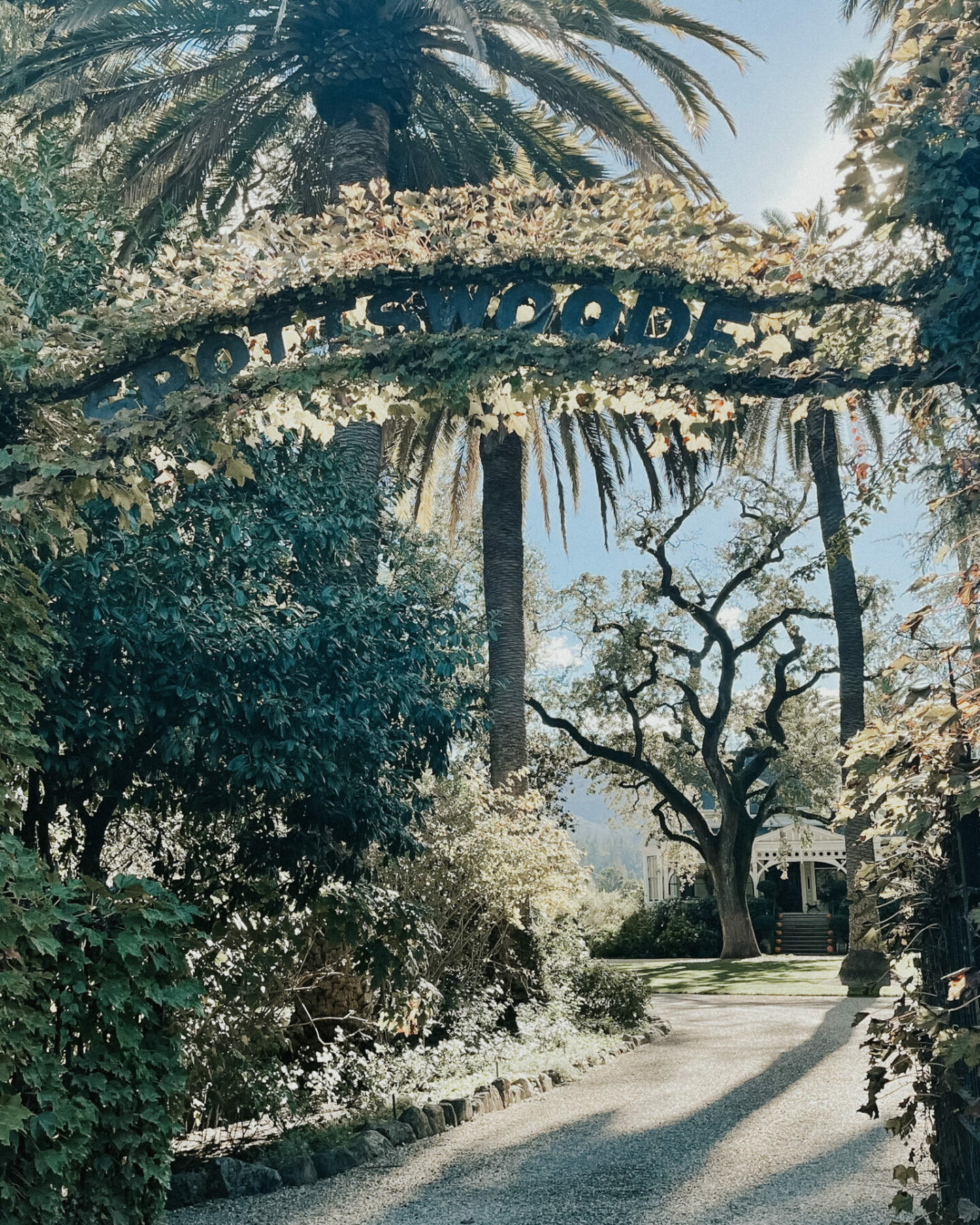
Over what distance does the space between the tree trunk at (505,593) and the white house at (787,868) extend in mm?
20497

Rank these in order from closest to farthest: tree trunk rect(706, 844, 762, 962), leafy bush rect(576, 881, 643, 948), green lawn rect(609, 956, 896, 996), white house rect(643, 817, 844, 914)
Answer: green lawn rect(609, 956, 896, 996), tree trunk rect(706, 844, 762, 962), leafy bush rect(576, 881, 643, 948), white house rect(643, 817, 844, 914)

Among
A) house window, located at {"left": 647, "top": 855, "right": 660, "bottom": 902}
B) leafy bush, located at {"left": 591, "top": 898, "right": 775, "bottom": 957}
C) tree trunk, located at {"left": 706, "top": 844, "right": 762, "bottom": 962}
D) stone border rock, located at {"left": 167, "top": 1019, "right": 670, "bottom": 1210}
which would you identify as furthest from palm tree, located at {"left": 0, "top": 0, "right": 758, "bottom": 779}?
house window, located at {"left": 647, "top": 855, "right": 660, "bottom": 902}

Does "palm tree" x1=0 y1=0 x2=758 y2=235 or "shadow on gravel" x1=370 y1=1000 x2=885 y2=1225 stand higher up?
"palm tree" x1=0 y1=0 x2=758 y2=235

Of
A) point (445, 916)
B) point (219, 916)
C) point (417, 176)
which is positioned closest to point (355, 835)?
point (219, 916)

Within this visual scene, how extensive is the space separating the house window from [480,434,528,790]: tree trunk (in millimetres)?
26641

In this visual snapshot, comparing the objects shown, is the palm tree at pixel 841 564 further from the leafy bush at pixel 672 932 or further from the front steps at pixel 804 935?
the front steps at pixel 804 935

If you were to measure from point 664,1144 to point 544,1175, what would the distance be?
114cm

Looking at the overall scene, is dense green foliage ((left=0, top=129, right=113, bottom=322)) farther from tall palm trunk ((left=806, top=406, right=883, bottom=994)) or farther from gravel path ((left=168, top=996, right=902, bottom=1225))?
tall palm trunk ((left=806, top=406, right=883, bottom=994))

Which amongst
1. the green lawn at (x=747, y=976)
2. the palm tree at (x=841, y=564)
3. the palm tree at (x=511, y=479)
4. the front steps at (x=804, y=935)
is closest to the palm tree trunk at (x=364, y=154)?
the palm tree at (x=511, y=479)

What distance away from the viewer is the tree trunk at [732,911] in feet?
85.0

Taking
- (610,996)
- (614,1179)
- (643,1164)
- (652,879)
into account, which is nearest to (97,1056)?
(614,1179)

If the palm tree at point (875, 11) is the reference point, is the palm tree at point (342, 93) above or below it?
below

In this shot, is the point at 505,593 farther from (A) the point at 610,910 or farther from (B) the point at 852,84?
(A) the point at 610,910

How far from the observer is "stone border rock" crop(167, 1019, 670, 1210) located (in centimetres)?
591
